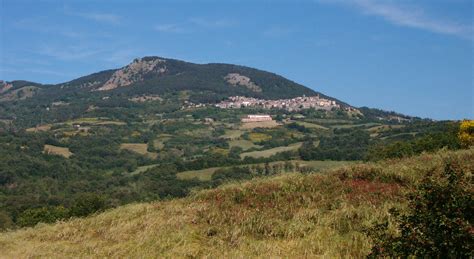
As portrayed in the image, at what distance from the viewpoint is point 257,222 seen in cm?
1185

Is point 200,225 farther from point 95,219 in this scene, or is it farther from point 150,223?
point 95,219

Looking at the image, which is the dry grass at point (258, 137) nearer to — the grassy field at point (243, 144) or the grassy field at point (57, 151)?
the grassy field at point (243, 144)

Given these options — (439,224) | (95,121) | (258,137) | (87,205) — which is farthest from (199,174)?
(95,121)

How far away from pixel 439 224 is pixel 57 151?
124 metres

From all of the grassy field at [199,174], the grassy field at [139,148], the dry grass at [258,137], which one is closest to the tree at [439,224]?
the grassy field at [199,174]

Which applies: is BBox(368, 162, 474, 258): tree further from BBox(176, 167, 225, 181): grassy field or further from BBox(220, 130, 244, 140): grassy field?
BBox(220, 130, 244, 140): grassy field

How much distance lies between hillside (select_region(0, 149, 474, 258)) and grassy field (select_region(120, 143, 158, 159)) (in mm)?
107585

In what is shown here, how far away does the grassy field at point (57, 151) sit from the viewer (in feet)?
382

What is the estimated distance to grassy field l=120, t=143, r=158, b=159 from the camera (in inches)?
4917

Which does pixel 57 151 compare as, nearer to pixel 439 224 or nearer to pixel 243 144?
pixel 243 144

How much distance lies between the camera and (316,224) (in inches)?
444

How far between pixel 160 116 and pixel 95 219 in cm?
18435

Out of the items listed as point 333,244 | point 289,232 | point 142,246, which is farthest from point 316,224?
point 142,246

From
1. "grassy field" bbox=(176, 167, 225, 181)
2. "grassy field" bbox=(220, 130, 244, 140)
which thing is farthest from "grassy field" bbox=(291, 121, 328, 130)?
"grassy field" bbox=(176, 167, 225, 181)
